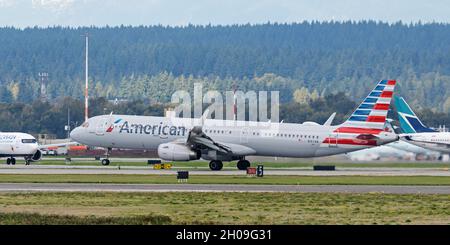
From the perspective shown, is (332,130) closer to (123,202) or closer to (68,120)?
(123,202)

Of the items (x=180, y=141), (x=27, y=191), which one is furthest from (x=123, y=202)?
(x=180, y=141)

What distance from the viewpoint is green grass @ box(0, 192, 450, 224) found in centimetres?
4616

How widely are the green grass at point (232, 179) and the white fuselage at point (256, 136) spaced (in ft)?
50.6

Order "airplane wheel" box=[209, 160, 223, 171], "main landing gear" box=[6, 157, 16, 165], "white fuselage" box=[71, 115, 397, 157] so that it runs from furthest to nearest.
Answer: "main landing gear" box=[6, 157, 16, 165] < "white fuselage" box=[71, 115, 397, 157] < "airplane wheel" box=[209, 160, 223, 171]

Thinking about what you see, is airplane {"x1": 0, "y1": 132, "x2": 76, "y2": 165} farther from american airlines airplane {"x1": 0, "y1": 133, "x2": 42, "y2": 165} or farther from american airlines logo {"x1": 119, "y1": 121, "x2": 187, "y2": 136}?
american airlines logo {"x1": 119, "y1": 121, "x2": 187, "y2": 136}

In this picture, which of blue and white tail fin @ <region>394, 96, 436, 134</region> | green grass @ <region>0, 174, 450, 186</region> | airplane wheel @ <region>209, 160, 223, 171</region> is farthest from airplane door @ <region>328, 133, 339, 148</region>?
blue and white tail fin @ <region>394, 96, 436, 134</region>

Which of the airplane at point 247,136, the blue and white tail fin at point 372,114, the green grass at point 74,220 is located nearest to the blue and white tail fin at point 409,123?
the airplane at point 247,136

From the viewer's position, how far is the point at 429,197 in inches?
2330

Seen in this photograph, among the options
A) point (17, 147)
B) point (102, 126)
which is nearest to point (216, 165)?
point (102, 126)

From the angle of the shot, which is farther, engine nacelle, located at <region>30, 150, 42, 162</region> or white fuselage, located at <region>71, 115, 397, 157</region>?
engine nacelle, located at <region>30, 150, 42, 162</region>

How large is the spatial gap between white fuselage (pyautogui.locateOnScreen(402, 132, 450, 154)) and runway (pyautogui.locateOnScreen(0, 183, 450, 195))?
36616mm

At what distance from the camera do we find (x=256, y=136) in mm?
99188

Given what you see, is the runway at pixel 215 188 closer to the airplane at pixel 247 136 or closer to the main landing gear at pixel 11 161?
the airplane at pixel 247 136

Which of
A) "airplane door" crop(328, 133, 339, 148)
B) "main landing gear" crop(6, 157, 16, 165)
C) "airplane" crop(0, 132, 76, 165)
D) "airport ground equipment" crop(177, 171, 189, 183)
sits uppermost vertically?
"airplane door" crop(328, 133, 339, 148)
